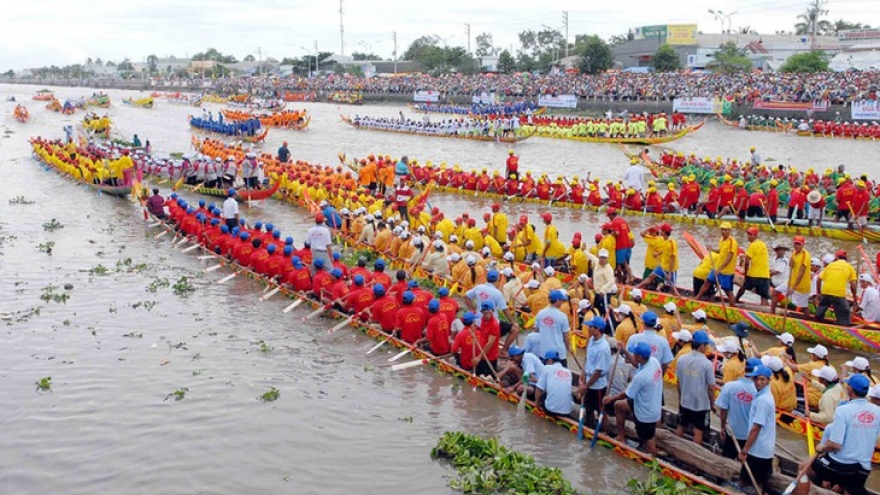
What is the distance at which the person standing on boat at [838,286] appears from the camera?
11016mm

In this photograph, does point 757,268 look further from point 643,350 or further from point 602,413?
point 643,350

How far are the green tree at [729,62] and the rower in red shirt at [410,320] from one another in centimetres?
6277

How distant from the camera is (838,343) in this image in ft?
37.0

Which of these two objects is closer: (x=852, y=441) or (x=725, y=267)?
(x=852, y=441)

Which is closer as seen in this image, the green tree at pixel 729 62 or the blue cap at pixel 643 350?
the blue cap at pixel 643 350

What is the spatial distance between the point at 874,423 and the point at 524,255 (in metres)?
8.53

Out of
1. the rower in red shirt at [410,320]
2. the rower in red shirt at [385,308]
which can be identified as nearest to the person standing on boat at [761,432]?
the rower in red shirt at [410,320]

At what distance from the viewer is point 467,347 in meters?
10.2

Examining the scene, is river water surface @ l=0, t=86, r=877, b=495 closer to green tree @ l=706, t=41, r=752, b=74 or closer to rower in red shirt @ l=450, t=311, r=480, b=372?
rower in red shirt @ l=450, t=311, r=480, b=372

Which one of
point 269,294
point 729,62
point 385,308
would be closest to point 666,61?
point 729,62

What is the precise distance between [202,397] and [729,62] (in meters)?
68.3

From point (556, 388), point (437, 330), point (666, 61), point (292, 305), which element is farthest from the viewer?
point (666, 61)

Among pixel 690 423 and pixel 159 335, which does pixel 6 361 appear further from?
pixel 690 423

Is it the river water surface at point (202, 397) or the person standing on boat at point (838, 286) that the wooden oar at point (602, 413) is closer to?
the river water surface at point (202, 397)
